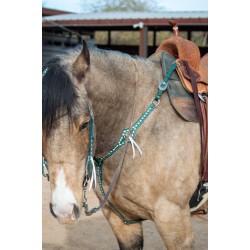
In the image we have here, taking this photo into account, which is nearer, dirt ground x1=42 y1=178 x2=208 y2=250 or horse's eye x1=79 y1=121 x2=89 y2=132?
horse's eye x1=79 y1=121 x2=89 y2=132

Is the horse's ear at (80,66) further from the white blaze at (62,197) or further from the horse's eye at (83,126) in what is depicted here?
the white blaze at (62,197)

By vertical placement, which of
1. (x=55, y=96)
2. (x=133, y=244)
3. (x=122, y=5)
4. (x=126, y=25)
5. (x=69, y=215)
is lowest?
(x=133, y=244)

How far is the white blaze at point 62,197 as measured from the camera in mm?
1980

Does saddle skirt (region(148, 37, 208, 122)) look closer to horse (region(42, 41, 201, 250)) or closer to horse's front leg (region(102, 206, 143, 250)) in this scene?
horse (region(42, 41, 201, 250))

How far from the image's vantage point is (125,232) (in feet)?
8.84

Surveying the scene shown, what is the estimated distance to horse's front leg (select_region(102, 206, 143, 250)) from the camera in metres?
2.65

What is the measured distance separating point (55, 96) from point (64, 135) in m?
0.17

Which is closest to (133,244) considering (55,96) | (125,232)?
(125,232)

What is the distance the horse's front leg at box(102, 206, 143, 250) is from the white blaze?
68 cm

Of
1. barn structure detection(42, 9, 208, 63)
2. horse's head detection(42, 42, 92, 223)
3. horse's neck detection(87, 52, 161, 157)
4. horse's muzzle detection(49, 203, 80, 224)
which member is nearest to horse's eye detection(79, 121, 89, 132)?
horse's head detection(42, 42, 92, 223)

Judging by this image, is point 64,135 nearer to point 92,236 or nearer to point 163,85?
point 163,85
